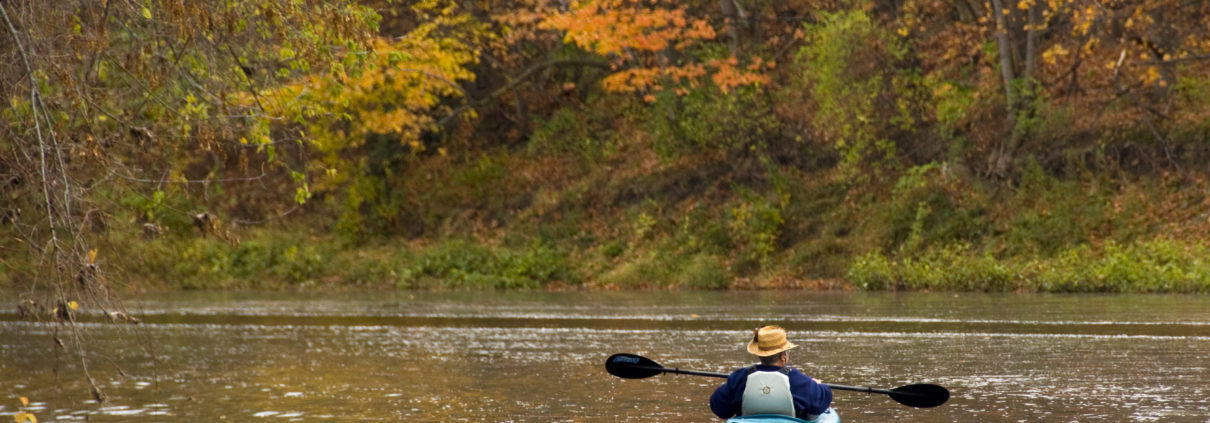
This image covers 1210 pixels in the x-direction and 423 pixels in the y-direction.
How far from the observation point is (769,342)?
30.1ft

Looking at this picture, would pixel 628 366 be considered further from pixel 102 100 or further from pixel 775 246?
pixel 775 246

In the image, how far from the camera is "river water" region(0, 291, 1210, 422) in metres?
12.9

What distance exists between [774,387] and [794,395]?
6.2 inches

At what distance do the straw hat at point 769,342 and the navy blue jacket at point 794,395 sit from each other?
101 millimetres

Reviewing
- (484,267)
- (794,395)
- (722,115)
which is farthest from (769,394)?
(484,267)

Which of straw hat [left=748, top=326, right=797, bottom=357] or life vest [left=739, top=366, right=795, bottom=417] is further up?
straw hat [left=748, top=326, right=797, bottom=357]

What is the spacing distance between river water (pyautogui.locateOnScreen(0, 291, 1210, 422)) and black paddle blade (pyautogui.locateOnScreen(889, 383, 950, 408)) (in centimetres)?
105

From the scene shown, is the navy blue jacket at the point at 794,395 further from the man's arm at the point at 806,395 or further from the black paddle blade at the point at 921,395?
the black paddle blade at the point at 921,395

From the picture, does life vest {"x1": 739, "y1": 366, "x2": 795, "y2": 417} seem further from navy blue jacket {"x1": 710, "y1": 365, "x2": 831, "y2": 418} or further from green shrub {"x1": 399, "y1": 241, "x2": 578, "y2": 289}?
green shrub {"x1": 399, "y1": 241, "x2": 578, "y2": 289}

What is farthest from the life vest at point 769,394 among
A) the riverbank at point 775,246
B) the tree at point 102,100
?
the riverbank at point 775,246

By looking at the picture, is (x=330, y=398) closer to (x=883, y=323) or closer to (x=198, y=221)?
(x=198, y=221)

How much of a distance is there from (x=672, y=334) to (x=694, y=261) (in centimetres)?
1127

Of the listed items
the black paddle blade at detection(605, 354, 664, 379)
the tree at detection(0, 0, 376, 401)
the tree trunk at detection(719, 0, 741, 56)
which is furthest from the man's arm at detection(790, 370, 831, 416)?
the tree trunk at detection(719, 0, 741, 56)

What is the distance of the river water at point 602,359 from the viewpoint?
12.9 meters
